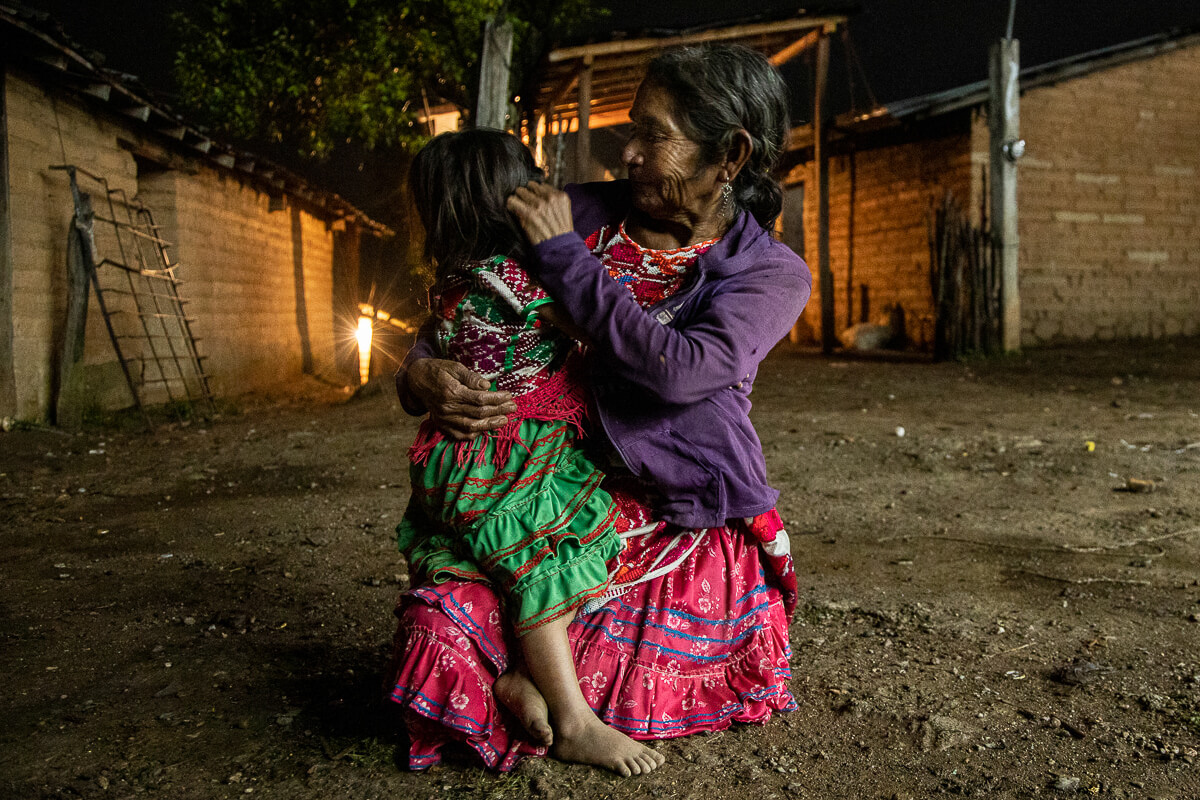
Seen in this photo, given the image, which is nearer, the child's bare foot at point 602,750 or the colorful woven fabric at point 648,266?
the child's bare foot at point 602,750

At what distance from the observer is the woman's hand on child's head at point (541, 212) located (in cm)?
173

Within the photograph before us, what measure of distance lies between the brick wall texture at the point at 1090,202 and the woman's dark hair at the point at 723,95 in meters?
10.8

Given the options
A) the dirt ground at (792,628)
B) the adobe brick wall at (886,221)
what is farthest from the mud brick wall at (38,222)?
the adobe brick wall at (886,221)

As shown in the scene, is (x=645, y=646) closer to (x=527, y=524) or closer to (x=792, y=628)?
(x=527, y=524)

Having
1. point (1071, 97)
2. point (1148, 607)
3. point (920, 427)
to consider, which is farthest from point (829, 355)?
point (1148, 607)

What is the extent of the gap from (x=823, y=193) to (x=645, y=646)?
42.8ft

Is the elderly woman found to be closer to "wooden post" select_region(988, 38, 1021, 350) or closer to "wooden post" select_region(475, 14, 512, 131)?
"wooden post" select_region(475, 14, 512, 131)

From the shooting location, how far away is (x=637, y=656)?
1.97 metres

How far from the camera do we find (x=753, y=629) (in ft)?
6.78

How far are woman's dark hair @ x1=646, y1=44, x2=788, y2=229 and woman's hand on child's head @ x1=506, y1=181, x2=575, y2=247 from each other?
0.36 m

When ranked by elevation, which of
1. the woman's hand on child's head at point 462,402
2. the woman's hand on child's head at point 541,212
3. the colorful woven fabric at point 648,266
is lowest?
the woman's hand on child's head at point 462,402

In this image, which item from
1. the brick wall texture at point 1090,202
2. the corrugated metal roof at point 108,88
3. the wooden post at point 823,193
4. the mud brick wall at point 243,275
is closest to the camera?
the corrugated metal roof at point 108,88

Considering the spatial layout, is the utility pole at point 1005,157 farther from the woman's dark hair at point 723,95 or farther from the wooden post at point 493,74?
the woman's dark hair at point 723,95

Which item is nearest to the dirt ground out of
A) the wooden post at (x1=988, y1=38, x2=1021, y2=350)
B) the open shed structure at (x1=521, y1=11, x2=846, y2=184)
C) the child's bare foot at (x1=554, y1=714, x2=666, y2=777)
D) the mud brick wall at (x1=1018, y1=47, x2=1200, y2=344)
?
the child's bare foot at (x1=554, y1=714, x2=666, y2=777)
